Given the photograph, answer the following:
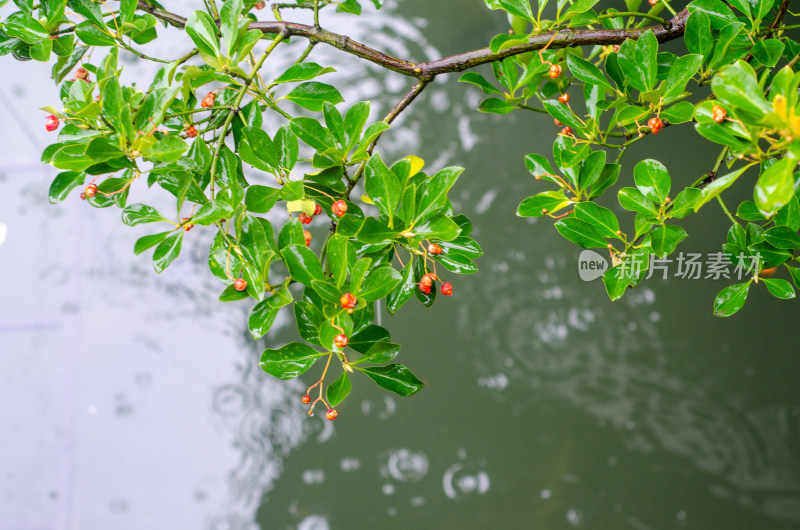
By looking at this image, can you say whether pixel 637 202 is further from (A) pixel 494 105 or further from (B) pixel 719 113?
(A) pixel 494 105

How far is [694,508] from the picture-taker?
4.26 ft

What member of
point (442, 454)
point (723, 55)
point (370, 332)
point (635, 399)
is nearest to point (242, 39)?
point (370, 332)

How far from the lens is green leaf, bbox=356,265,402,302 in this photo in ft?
1.32

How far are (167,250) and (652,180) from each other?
40cm

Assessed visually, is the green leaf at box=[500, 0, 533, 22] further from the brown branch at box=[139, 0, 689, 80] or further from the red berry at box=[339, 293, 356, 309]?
the red berry at box=[339, 293, 356, 309]

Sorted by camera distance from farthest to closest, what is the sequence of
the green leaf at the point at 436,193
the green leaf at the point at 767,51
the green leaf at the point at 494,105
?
the green leaf at the point at 494,105, the green leaf at the point at 767,51, the green leaf at the point at 436,193

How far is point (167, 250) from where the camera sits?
461mm

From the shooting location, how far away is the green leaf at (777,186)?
31 cm

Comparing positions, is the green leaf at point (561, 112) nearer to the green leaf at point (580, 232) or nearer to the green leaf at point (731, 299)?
the green leaf at point (580, 232)

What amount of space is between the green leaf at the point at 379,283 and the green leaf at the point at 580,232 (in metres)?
0.18

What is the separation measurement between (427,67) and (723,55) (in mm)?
256

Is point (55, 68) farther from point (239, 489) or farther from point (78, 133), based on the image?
point (239, 489)

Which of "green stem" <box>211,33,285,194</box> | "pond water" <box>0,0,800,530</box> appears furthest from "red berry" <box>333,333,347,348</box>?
"pond water" <box>0,0,800,530</box>

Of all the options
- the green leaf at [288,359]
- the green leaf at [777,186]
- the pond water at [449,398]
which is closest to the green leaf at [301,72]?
the green leaf at [288,359]
